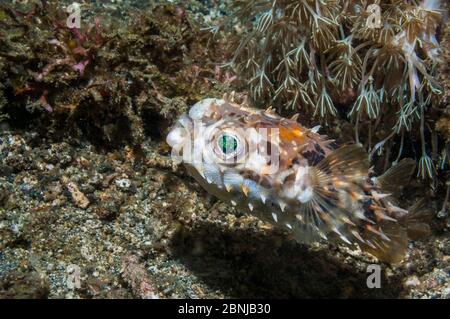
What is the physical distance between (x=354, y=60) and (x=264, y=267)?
2174 mm

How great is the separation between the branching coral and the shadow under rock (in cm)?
131

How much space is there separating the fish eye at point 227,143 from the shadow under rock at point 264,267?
1326 millimetres

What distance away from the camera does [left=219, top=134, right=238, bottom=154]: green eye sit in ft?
9.57

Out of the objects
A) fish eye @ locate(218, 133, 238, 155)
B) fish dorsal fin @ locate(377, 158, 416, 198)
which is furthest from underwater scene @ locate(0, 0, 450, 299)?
fish eye @ locate(218, 133, 238, 155)

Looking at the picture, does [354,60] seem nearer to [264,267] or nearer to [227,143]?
[227,143]

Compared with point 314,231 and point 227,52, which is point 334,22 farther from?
point 314,231

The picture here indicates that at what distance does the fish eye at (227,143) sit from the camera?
292cm

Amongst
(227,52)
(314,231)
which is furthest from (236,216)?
(227,52)

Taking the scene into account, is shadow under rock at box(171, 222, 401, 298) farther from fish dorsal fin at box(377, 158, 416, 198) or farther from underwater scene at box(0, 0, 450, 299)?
fish dorsal fin at box(377, 158, 416, 198)

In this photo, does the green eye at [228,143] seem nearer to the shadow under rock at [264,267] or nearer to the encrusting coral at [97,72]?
the shadow under rock at [264,267]

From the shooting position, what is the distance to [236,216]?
432 centimetres

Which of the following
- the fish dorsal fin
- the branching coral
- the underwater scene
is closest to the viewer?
the underwater scene

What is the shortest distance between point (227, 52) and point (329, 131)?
1469 millimetres

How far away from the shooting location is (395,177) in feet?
12.0
